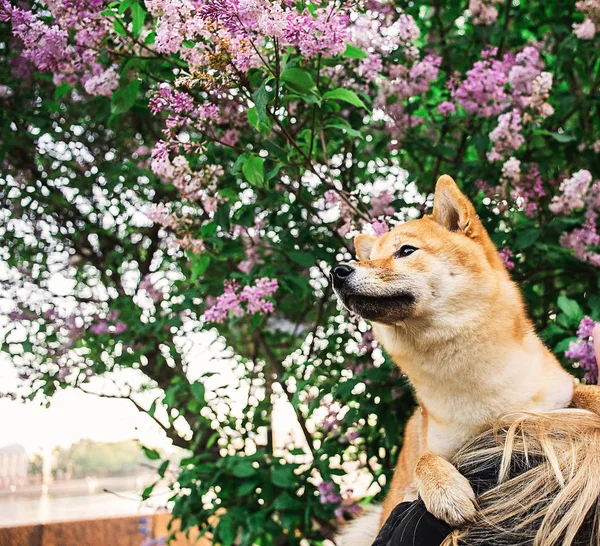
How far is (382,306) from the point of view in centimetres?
192

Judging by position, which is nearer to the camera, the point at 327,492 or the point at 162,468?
the point at 327,492

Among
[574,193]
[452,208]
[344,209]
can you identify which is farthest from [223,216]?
[574,193]

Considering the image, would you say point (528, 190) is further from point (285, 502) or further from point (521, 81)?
point (285, 502)

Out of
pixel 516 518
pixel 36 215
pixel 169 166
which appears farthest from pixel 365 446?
pixel 36 215

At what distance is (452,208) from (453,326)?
17.1 inches

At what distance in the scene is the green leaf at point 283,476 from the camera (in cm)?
296

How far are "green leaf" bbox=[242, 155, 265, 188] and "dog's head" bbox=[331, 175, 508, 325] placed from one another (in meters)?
0.47

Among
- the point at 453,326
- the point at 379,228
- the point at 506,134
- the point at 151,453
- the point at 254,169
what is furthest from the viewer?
the point at 151,453

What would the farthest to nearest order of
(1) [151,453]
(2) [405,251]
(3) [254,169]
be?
(1) [151,453], (3) [254,169], (2) [405,251]

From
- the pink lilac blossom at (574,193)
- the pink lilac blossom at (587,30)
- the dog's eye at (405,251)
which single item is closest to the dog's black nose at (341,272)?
the dog's eye at (405,251)

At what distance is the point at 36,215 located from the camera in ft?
13.2

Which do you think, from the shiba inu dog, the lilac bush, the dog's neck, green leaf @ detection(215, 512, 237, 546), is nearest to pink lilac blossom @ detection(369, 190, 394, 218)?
the lilac bush

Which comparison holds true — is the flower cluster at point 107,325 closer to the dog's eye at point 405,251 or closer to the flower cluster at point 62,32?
the flower cluster at point 62,32

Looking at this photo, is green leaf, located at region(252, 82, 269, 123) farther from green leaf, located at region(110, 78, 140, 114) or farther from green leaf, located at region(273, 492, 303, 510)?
green leaf, located at region(273, 492, 303, 510)
